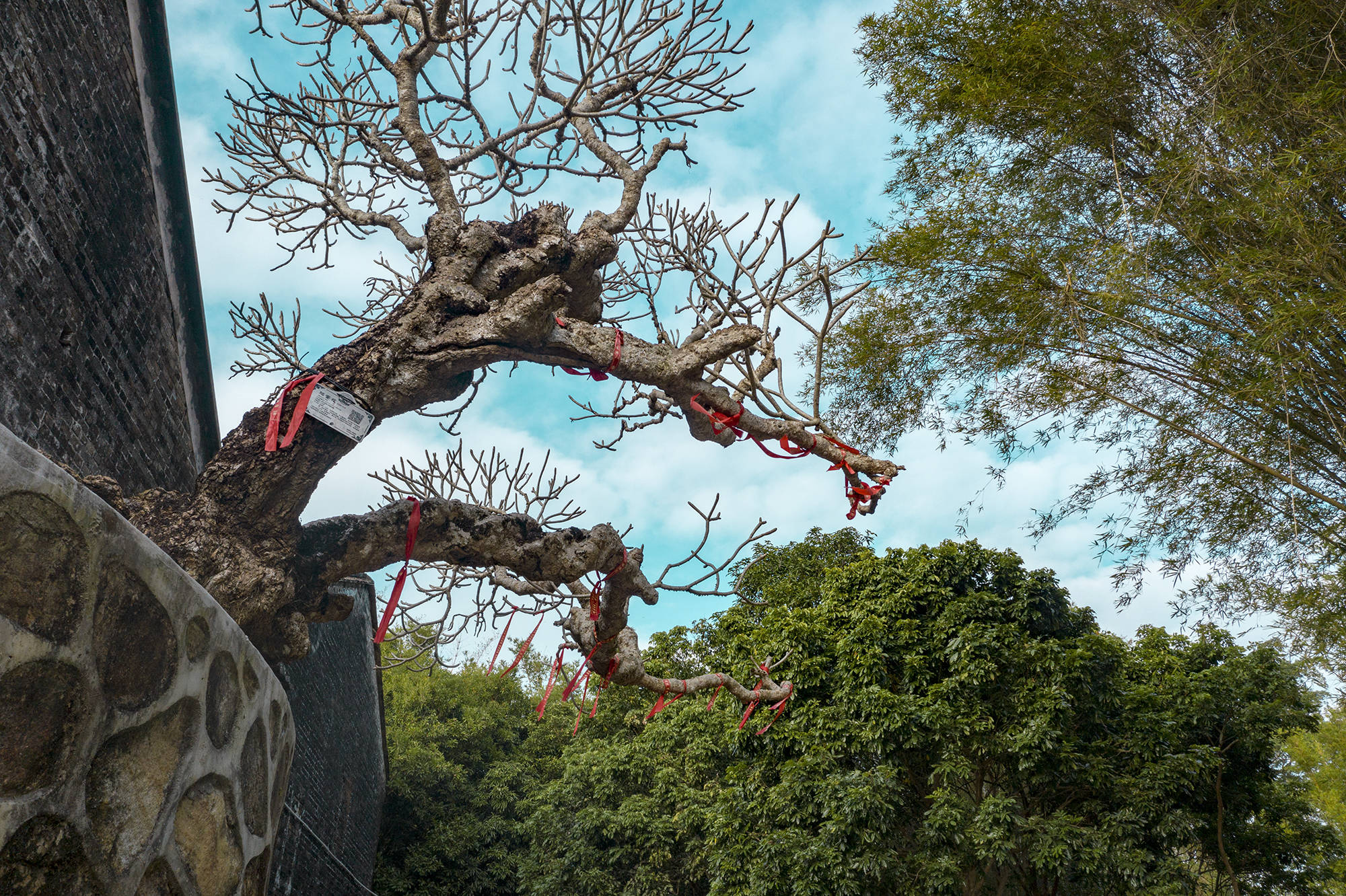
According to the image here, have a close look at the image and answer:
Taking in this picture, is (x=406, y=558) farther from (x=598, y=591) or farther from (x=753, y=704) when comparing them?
(x=753, y=704)

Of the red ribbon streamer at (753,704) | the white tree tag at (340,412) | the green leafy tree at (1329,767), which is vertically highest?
the green leafy tree at (1329,767)

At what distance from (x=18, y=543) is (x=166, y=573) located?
1.38 ft

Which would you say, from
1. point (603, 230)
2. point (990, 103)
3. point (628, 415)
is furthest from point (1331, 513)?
point (603, 230)

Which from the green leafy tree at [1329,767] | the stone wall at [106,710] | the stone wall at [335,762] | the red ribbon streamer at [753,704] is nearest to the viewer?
the stone wall at [106,710]

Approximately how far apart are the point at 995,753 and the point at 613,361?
527 centimetres

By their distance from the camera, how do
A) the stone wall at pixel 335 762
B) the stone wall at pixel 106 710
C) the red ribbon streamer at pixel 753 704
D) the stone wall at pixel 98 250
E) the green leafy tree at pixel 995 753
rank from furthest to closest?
the stone wall at pixel 335 762 < the green leafy tree at pixel 995 753 < the red ribbon streamer at pixel 753 704 < the stone wall at pixel 98 250 < the stone wall at pixel 106 710

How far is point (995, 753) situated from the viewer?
6949 millimetres

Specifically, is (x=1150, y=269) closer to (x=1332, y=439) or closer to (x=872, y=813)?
(x=1332, y=439)

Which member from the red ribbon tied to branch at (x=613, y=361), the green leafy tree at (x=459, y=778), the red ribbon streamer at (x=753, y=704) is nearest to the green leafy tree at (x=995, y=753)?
the red ribbon streamer at (x=753, y=704)

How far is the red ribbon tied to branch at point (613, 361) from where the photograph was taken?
12.1ft

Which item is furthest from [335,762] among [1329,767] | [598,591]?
[1329,767]

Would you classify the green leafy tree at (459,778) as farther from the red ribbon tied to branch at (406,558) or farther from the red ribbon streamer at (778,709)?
the red ribbon tied to branch at (406,558)

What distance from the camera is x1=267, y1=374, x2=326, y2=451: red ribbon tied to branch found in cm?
319

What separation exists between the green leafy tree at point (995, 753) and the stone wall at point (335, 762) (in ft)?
11.3
